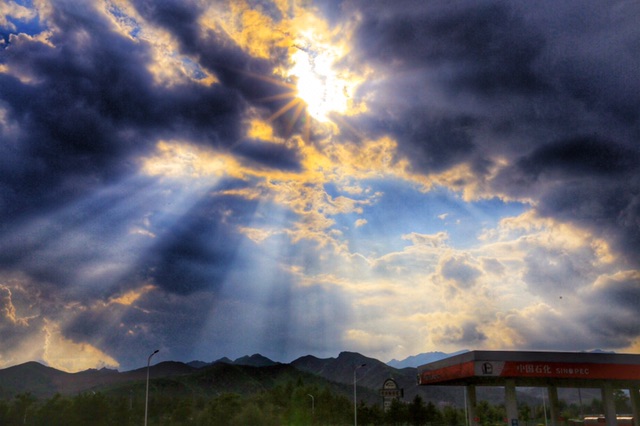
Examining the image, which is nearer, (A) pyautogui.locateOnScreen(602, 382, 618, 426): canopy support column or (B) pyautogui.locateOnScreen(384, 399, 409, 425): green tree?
(A) pyautogui.locateOnScreen(602, 382, 618, 426): canopy support column

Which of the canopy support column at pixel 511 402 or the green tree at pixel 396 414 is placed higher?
the canopy support column at pixel 511 402

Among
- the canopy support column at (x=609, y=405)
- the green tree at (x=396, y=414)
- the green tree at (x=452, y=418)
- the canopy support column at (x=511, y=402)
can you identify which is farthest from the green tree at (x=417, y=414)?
the canopy support column at (x=511, y=402)

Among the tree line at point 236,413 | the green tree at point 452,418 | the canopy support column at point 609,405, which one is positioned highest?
the canopy support column at point 609,405

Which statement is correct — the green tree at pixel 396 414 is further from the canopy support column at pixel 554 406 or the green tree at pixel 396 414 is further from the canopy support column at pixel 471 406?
the canopy support column at pixel 554 406

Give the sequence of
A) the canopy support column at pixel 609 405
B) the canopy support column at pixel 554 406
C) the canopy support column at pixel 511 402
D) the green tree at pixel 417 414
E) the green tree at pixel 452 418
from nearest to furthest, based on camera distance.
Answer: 1. the canopy support column at pixel 511 402
2. the canopy support column at pixel 609 405
3. the canopy support column at pixel 554 406
4. the green tree at pixel 417 414
5. the green tree at pixel 452 418

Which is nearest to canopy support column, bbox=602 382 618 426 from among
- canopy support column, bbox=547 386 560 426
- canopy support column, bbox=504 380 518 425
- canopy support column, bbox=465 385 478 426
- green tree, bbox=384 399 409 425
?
canopy support column, bbox=547 386 560 426

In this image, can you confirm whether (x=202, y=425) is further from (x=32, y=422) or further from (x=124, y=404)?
(x=32, y=422)

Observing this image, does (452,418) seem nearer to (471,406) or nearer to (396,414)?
(396,414)

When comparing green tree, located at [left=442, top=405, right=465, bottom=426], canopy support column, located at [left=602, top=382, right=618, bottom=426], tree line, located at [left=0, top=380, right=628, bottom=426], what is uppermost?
canopy support column, located at [left=602, top=382, right=618, bottom=426]

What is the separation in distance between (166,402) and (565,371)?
137 metres

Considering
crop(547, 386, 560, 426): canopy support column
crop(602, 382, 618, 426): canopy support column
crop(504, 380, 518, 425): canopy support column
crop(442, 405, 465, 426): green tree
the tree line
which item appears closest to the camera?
crop(504, 380, 518, 425): canopy support column

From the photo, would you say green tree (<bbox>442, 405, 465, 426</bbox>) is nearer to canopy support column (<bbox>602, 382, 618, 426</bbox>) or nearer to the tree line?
the tree line

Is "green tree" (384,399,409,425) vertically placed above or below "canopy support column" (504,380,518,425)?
below

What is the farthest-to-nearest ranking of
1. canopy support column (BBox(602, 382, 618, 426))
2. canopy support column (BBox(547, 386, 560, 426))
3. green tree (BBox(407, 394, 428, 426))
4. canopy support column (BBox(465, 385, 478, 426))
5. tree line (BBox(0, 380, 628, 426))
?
tree line (BBox(0, 380, 628, 426)) < green tree (BBox(407, 394, 428, 426)) < canopy support column (BBox(465, 385, 478, 426)) < canopy support column (BBox(547, 386, 560, 426)) < canopy support column (BBox(602, 382, 618, 426))
